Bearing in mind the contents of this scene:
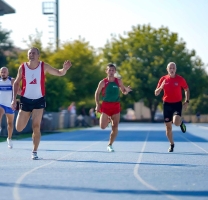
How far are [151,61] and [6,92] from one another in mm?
75677

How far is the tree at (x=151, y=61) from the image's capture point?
300ft

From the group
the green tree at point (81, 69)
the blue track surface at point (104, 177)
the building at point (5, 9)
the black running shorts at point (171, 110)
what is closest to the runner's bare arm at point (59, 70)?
the blue track surface at point (104, 177)

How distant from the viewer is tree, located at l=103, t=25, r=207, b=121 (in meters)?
91.5

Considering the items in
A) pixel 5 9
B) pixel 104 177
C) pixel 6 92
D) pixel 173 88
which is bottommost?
pixel 104 177

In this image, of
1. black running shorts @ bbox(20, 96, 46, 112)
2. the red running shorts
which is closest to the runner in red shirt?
the red running shorts

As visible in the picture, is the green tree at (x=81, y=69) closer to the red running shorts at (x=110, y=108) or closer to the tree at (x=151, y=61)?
the tree at (x=151, y=61)

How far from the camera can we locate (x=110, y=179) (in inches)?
388

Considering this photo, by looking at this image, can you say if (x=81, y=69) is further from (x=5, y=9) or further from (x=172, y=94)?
(x=172, y=94)

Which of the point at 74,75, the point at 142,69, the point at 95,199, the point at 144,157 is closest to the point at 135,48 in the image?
the point at 142,69

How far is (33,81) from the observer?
1332cm

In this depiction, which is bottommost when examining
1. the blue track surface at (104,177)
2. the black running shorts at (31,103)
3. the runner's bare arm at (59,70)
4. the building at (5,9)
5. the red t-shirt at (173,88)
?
the blue track surface at (104,177)

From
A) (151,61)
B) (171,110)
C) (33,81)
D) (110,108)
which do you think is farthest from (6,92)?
(151,61)

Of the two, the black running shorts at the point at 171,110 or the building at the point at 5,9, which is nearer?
the black running shorts at the point at 171,110

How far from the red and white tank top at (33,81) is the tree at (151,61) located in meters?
76.8
